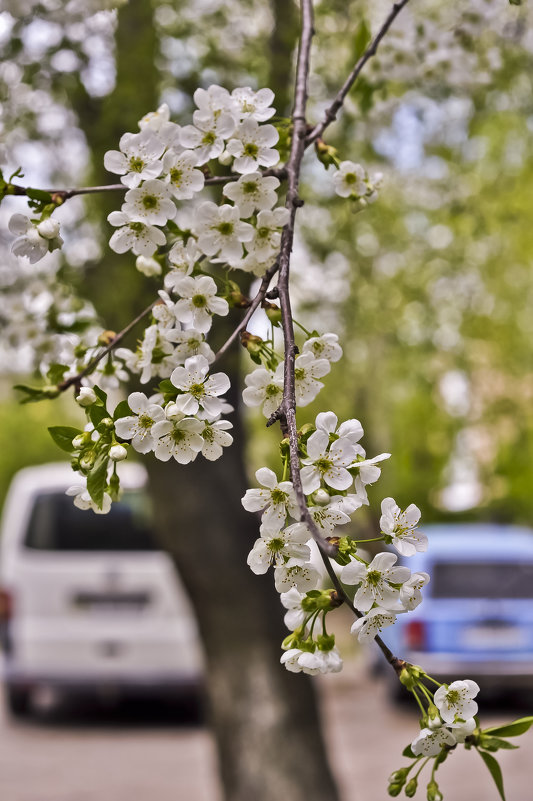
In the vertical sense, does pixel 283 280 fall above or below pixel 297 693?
above

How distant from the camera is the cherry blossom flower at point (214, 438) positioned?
55.4 inches

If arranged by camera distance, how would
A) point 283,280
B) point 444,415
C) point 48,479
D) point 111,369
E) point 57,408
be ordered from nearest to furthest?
1. point 283,280
2. point 111,369
3. point 48,479
4. point 444,415
5. point 57,408

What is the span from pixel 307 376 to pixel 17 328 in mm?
1418

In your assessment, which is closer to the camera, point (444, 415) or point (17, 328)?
point (17, 328)

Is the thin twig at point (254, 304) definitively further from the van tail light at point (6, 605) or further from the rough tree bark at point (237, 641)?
the van tail light at point (6, 605)

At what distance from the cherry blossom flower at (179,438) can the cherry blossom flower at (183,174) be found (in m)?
0.36

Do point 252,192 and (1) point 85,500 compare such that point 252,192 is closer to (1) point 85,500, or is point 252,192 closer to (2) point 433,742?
(1) point 85,500

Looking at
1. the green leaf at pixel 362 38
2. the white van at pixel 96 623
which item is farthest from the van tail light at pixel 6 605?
the green leaf at pixel 362 38

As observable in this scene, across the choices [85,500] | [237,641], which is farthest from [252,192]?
[237,641]

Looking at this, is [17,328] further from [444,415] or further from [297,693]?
[444,415]

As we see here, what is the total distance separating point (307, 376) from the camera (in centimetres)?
150

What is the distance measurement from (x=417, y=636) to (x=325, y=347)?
23.7 feet

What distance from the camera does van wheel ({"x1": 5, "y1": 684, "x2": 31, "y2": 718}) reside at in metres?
8.59

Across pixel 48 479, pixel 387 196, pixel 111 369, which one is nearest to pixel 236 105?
pixel 111 369
